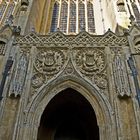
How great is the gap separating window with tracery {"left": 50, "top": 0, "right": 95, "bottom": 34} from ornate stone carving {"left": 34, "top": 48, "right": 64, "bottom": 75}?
15.9 feet

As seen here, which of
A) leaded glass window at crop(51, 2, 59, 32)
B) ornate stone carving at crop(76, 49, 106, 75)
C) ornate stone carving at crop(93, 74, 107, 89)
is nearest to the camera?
ornate stone carving at crop(93, 74, 107, 89)

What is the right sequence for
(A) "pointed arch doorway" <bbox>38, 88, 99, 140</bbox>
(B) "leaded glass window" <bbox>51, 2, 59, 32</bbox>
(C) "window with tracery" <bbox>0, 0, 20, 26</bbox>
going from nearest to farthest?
(A) "pointed arch doorway" <bbox>38, 88, 99, 140</bbox>
(B) "leaded glass window" <bbox>51, 2, 59, 32</bbox>
(C) "window with tracery" <bbox>0, 0, 20, 26</bbox>

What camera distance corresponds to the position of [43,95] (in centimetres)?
835

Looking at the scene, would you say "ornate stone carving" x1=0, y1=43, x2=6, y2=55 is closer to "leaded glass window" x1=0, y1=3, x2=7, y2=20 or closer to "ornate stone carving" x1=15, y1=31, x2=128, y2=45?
"ornate stone carving" x1=15, y1=31, x2=128, y2=45

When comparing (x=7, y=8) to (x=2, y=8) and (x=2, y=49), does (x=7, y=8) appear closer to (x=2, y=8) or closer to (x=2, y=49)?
(x=2, y=8)

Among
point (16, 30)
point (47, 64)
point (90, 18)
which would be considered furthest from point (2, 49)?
point (90, 18)

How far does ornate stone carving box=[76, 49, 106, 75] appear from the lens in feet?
29.6

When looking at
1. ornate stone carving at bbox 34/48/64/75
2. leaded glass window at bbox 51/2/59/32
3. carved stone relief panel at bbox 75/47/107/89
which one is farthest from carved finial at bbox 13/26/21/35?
leaded glass window at bbox 51/2/59/32

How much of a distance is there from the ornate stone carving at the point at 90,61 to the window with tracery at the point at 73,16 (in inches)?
189

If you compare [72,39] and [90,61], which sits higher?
[72,39]

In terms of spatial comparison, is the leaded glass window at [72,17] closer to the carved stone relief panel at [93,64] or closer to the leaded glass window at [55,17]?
the leaded glass window at [55,17]

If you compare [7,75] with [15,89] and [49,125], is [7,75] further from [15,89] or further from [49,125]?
[49,125]

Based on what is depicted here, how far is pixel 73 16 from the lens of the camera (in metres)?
15.6

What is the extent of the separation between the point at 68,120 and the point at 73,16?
306 inches
